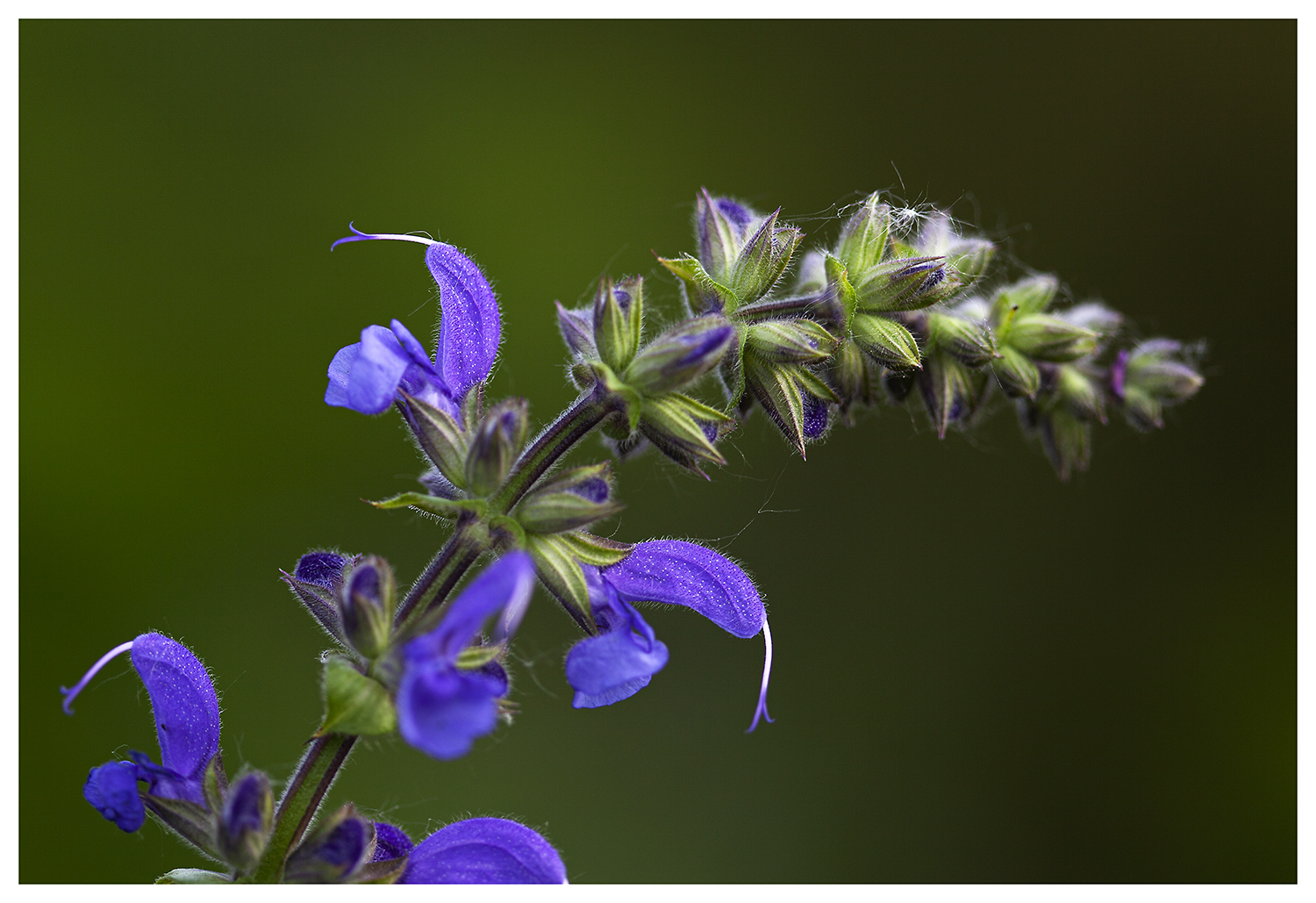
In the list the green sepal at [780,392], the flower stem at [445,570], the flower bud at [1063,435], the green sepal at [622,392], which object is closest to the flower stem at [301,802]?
the flower stem at [445,570]

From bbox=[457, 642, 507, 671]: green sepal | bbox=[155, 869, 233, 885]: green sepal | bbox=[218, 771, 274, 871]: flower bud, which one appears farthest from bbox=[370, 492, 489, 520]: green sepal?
bbox=[155, 869, 233, 885]: green sepal

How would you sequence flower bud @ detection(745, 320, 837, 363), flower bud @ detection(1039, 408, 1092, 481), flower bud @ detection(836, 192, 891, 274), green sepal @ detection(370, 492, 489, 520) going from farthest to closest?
flower bud @ detection(1039, 408, 1092, 481), flower bud @ detection(836, 192, 891, 274), flower bud @ detection(745, 320, 837, 363), green sepal @ detection(370, 492, 489, 520)

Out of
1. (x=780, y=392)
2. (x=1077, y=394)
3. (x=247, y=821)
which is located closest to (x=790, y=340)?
(x=780, y=392)

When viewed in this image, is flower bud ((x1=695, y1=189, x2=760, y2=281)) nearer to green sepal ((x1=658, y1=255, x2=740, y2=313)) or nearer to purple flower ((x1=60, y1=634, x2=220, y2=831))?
green sepal ((x1=658, y1=255, x2=740, y2=313))

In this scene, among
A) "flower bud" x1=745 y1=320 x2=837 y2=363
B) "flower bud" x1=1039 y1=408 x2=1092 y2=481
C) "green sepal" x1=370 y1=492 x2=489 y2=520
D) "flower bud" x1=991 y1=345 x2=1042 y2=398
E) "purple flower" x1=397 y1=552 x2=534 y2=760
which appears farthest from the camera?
"flower bud" x1=1039 y1=408 x2=1092 y2=481

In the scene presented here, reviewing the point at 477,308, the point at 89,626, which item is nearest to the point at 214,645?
the point at 89,626

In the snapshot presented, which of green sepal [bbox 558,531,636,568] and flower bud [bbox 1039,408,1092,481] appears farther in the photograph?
flower bud [bbox 1039,408,1092,481]

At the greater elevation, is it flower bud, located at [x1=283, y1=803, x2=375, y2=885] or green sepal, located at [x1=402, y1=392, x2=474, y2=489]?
green sepal, located at [x1=402, y1=392, x2=474, y2=489]

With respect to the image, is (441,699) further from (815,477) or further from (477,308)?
(815,477)
